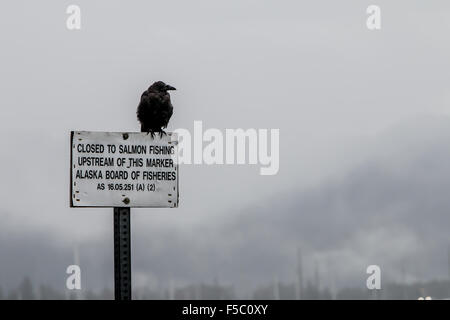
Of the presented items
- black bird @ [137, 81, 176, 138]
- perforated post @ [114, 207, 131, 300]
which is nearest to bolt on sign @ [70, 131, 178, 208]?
perforated post @ [114, 207, 131, 300]

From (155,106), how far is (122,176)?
3449mm

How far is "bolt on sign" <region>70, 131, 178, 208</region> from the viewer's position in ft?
30.2

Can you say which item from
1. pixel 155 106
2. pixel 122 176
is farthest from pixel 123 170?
pixel 155 106

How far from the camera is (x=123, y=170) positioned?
30.6 ft

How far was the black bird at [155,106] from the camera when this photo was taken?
39.6 feet

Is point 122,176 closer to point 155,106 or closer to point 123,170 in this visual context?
point 123,170

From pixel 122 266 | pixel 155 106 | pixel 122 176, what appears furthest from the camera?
pixel 155 106

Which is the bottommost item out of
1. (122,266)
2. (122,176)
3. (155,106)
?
(122,266)

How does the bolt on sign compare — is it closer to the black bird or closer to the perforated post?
the perforated post

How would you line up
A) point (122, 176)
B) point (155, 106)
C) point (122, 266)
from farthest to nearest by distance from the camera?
point (155, 106) < point (122, 176) < point (122, 266)

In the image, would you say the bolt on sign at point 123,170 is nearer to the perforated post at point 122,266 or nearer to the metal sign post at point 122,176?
the metal sign post at point 122,176

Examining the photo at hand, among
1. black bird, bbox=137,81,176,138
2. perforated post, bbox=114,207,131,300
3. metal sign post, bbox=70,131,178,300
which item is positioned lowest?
perforated post, bbox=114,207,131,300
